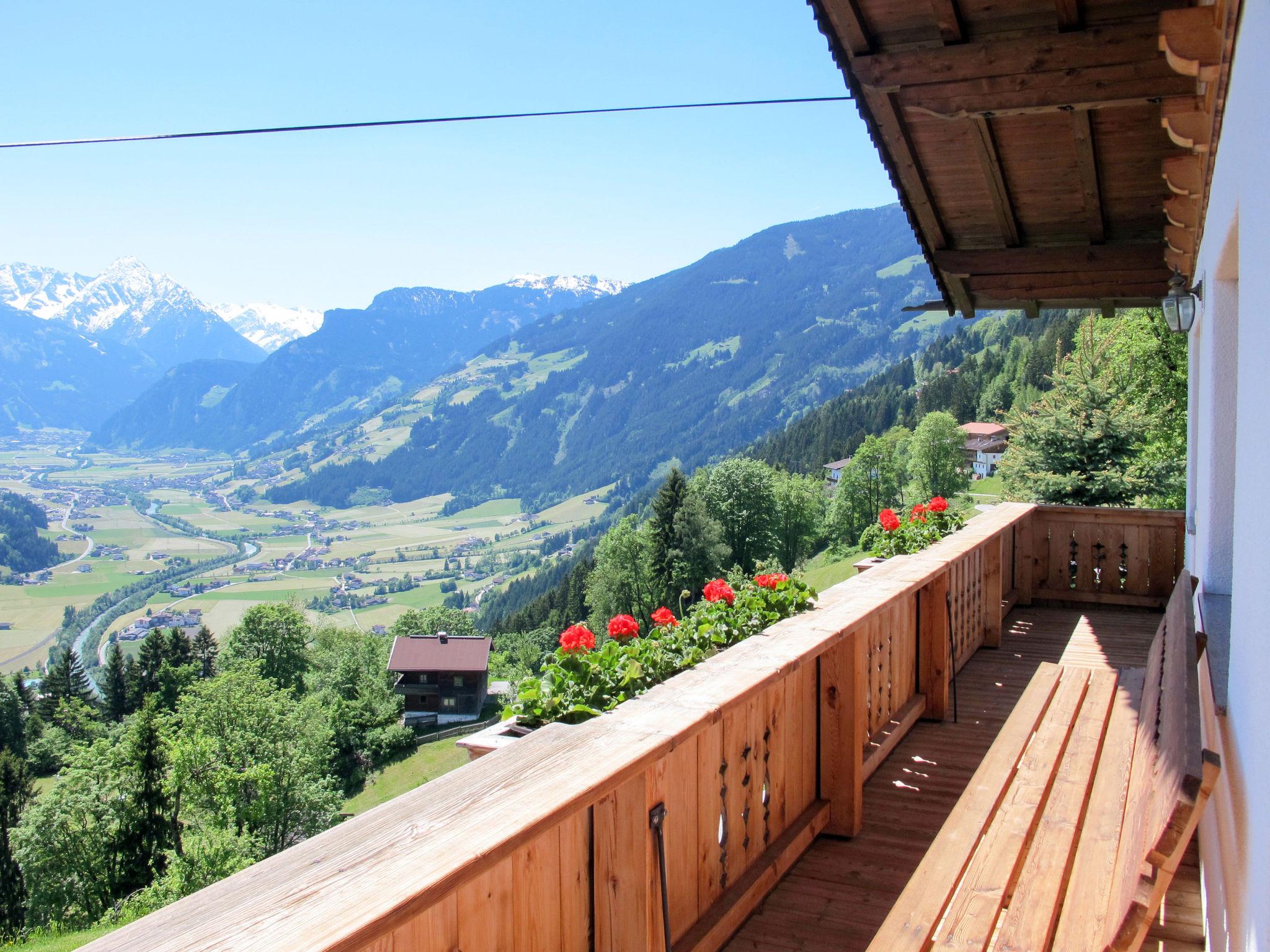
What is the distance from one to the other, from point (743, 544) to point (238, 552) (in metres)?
166

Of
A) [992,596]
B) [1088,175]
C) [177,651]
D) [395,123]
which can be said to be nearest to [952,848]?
[1088,175]

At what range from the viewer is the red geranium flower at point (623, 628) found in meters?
3.04

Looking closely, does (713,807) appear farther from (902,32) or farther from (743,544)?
(743,544)

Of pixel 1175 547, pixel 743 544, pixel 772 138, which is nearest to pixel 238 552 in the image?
pixel 772 138

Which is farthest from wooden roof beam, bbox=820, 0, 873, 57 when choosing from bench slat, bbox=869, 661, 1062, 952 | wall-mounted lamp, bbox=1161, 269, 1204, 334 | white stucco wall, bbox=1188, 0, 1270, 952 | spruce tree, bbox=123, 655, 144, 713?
spruce tree, bbox=123, 655, 144, 713

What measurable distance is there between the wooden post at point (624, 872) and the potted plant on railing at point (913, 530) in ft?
9.73

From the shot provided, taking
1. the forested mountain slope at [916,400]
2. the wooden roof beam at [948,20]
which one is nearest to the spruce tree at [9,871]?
the wooden roof beam at [948,20]

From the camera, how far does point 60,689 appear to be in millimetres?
50781

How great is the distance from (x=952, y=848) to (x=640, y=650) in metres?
0.99

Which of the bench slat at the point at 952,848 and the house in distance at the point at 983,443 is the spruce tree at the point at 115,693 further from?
the house in distance at the point at 983,443

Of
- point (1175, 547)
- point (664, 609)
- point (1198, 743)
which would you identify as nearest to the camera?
point (1198, 743)

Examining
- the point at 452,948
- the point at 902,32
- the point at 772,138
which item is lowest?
the point at 452,948

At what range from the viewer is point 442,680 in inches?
2233

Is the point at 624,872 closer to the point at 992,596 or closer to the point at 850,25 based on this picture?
the point at 850,25
